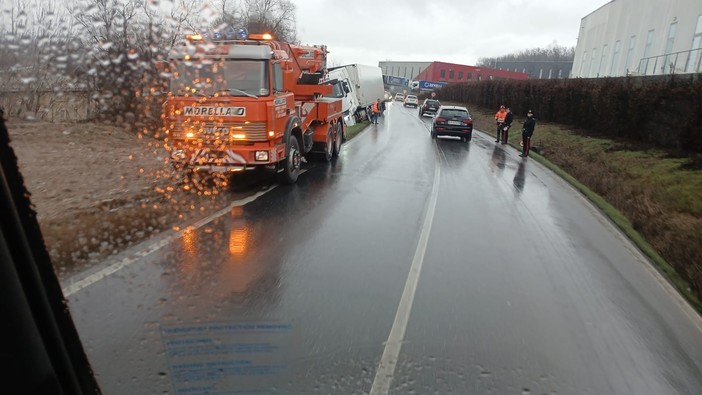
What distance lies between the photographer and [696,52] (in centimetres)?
2433

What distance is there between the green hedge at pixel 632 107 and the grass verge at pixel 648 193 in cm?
67

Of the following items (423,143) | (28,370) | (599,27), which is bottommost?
(423,143)

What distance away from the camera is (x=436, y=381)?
350 cm

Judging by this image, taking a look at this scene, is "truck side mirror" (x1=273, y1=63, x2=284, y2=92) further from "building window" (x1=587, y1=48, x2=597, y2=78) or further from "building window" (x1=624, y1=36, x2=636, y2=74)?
"building window" (x1=587, y1=48, x2=597, y2=78)

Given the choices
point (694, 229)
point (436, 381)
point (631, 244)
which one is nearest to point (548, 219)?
point (631, 244)

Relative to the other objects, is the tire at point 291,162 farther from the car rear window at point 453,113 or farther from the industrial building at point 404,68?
the industrial building at point 404,68

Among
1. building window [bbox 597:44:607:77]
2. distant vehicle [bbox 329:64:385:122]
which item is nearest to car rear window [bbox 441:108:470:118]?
distant vehicle [bbox 329:64:385:122]

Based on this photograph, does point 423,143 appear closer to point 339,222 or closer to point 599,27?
point 339,222

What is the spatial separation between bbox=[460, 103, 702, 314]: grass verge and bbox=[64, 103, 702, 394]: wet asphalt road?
47 centimetres

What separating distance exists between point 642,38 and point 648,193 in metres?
28.0

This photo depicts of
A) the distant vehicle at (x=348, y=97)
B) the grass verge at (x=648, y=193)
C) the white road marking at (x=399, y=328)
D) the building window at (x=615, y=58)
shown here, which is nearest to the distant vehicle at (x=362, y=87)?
the distant vehicle at (x=348, y=97)

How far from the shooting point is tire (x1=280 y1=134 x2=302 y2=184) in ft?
33.4

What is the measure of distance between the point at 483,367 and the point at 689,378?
1.73m

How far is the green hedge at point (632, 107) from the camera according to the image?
1370cm
